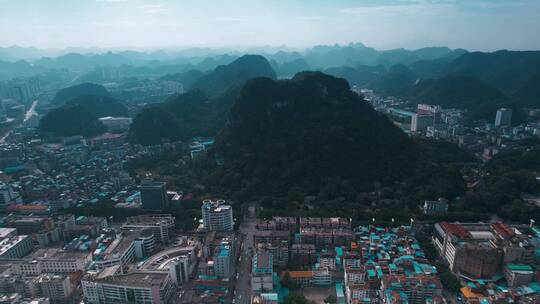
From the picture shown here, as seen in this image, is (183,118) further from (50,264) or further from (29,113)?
(29,113)

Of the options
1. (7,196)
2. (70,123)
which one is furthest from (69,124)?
(7,196)

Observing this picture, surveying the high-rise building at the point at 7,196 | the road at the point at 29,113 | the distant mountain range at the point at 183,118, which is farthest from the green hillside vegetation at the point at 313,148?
the road at the point at 29,113

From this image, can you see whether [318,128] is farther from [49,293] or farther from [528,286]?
[49,293]

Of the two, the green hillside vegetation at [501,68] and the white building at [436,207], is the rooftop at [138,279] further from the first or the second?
the green hillside vegetation at [501,68]

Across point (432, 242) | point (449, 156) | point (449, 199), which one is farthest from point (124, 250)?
point (449, 156)

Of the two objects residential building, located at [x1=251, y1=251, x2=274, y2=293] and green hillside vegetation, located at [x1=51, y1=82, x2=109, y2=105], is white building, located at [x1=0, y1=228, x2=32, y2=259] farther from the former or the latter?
green hillside vegetation, located at [x1=51, y1=82, x2=109, y2=105]

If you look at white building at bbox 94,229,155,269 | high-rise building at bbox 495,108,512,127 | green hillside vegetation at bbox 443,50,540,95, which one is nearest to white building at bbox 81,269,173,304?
white building at bbox 94,229,155,269
